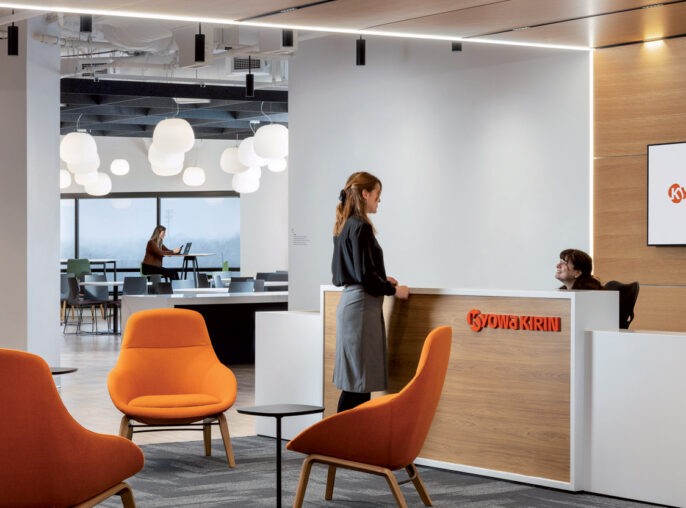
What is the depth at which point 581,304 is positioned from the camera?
5094 millimetres

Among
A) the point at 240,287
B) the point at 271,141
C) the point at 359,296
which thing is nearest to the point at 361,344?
the point at 359,296

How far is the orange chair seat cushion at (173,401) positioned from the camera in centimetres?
571

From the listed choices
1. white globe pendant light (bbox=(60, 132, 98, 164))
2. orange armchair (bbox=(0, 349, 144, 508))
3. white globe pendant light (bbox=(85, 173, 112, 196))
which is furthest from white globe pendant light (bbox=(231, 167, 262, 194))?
orange armchair (bbox=(0, 349, 144, 508))

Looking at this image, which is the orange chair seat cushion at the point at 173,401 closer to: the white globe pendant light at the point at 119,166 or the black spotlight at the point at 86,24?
the black spotlight at the point at 86,24

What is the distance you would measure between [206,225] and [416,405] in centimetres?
1720

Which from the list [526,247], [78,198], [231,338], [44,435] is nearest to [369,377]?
[44,435]

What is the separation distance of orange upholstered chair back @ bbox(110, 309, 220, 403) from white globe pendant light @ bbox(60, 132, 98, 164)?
561 centimetres

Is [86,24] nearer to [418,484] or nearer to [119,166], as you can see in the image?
[418,484]

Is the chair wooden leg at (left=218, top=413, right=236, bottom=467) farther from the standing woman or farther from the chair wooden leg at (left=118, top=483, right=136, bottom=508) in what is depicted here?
the chair wooden leg at (left=118, top=483, right=136, bottom=508)

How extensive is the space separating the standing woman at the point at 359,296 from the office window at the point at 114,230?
53.3 feet

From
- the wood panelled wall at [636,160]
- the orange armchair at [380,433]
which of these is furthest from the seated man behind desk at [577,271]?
the orange armchair at [380,433]

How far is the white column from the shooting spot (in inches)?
346

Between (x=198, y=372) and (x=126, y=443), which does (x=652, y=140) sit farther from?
(x=126, y=443)

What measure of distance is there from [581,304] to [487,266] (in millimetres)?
3106
